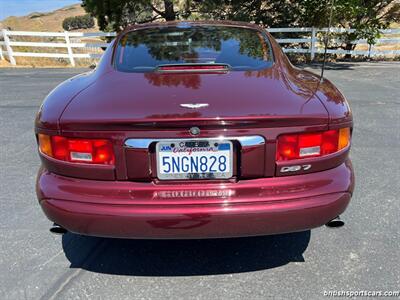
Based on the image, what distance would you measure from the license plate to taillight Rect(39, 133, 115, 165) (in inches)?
11.4

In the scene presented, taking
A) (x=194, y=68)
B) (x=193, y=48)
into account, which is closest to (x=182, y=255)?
(x=194, y=68)

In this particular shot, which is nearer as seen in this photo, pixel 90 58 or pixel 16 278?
pixel 16 278

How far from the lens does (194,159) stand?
2127 millimetres

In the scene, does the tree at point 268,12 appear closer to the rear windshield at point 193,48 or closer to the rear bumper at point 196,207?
the rear windshield at point 193,48

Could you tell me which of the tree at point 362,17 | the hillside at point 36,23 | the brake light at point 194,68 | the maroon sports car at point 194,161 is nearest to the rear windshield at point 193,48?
the brake light at point 194,68

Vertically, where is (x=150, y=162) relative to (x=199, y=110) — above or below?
below

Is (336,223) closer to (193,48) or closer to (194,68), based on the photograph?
(194,68)

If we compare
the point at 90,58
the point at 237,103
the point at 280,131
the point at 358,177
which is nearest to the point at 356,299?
the point at 280,131

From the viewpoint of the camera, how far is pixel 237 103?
2166 millimetres

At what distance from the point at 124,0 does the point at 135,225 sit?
1301 cm

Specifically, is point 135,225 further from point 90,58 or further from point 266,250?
point 90,58

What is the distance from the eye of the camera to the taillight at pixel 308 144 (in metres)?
2.17

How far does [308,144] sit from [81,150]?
1263 millimetres

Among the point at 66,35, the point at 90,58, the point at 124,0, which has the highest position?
the point at 124,0
